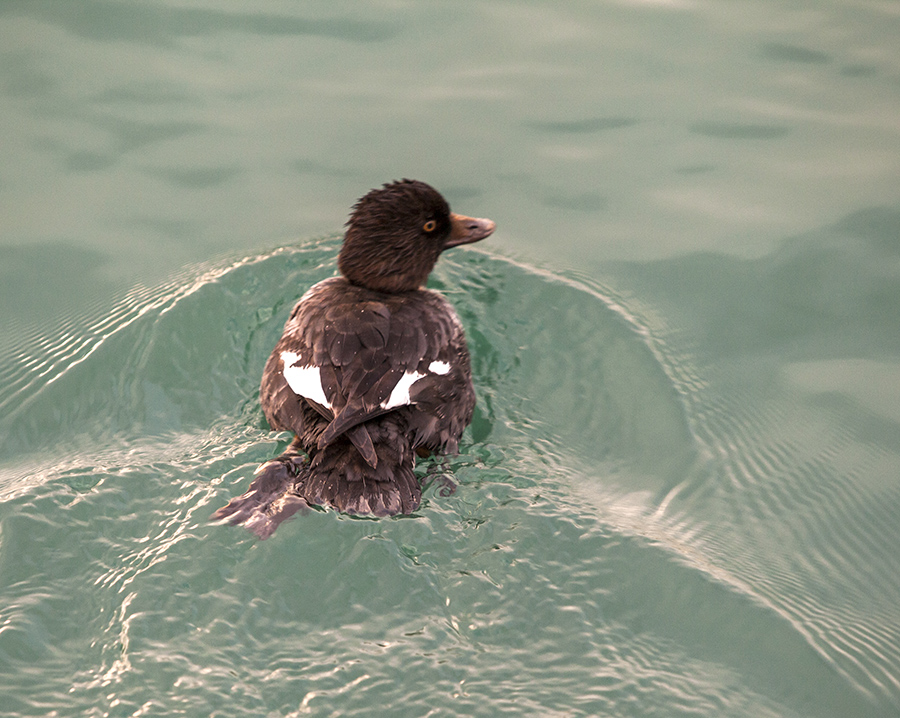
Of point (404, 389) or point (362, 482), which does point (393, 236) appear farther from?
point (362, 482)

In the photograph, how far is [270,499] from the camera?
5.32 m

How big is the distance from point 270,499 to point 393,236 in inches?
84.9

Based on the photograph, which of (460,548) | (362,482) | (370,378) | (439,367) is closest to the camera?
(460,548)

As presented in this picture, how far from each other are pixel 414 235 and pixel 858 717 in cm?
402

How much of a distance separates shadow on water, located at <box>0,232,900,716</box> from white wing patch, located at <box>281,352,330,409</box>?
0.47 m

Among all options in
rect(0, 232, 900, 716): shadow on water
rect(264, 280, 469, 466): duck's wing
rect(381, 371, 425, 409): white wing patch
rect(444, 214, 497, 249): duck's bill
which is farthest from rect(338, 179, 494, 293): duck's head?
rect(381, 371, 425, 409): white wing patch

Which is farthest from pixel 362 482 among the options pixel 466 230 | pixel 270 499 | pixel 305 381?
pixel 466 230

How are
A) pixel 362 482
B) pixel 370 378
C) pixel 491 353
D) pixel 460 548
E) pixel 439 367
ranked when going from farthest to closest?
1. pixel 491 353
2. pixel 439 367
3. pixel 370 378
4. pixel 362 482
5. pixel 460 548

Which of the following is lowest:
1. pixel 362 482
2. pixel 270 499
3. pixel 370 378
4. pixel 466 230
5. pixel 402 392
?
pixel 270 499

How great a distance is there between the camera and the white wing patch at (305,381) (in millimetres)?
5488

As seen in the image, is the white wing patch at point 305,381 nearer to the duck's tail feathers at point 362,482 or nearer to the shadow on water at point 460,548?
the duck's tail feathers at point 362,482

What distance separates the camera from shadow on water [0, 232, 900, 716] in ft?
14.6

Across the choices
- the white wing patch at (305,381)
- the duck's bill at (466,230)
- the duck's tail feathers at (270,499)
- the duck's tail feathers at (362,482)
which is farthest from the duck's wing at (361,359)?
the duck's bill at (466,230)

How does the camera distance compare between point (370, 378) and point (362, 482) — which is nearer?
point (362, 482)
